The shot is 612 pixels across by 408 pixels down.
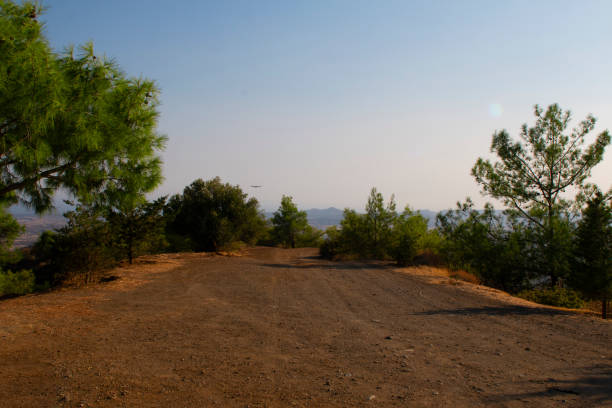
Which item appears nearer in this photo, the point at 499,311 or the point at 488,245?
the point at 499,311

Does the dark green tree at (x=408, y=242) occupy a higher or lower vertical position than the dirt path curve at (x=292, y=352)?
higher

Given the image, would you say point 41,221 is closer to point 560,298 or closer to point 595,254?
point 595,254

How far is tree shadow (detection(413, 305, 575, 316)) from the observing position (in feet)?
27.9

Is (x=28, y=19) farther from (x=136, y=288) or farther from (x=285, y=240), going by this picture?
(x=285, y=240)

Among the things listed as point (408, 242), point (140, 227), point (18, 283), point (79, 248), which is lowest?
point (18, 283)

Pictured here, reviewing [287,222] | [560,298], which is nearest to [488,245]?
[560,298]

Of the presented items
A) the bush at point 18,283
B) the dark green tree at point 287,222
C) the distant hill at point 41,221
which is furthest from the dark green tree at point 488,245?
the dark green tree at point 287,222

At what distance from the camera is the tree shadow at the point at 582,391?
380 cm

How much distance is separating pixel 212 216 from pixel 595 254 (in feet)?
66.9

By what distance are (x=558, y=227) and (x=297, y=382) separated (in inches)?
642

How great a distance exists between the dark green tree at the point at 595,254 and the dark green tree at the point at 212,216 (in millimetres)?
18543

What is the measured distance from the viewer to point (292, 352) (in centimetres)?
531

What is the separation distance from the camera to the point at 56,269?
11.2m

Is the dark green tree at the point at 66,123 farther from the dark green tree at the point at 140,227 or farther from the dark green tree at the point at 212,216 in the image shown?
A: the dark green tree at the point at 212,216
